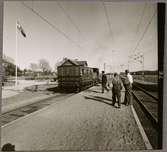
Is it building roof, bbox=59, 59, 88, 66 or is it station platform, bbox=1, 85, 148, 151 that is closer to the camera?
station platform, bbox=1, 85, 148, 151

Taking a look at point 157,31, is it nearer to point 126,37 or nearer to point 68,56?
point 126,37

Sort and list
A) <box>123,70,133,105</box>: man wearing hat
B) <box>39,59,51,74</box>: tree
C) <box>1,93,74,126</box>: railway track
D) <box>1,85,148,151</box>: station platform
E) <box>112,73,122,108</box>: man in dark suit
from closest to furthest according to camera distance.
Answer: <box>1,85,148,151</box>: station platform < <box>1,93,74,126</box>: railway track < <box>39,59,51,74</box>: tree < <box>123,70,133,105</box>: man wearing hat < <box>112,73,122,108</box>: man in dark suit

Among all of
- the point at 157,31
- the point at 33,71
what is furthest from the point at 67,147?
the point at 157,31

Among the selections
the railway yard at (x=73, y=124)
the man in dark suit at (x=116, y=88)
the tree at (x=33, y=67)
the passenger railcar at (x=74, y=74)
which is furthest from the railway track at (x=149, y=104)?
the tree at (x=33, y=67)

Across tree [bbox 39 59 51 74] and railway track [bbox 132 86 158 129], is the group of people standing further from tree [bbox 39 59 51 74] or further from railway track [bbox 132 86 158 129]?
tree [bbox 39 59 51 74]

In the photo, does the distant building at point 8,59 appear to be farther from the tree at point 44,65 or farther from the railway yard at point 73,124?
the railway yard at point 73,124

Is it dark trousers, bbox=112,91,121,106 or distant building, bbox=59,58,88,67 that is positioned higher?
distant building, bbox=59,58,88,67

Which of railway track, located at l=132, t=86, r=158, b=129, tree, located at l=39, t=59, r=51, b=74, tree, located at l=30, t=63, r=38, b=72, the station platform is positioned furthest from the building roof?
railway track, located at l=132, t=86, r=158, b=129
